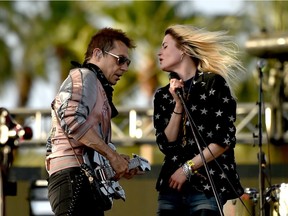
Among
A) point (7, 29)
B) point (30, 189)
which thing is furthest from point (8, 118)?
point (7, 29)

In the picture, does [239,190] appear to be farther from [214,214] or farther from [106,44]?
[106,44]

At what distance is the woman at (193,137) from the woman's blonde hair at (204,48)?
0.12 feet

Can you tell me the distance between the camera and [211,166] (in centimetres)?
730

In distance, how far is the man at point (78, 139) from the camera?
22.0 feet

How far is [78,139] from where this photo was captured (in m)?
6.68

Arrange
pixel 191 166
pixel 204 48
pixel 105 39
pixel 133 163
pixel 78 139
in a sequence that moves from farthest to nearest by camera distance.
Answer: pixel 204 48 → pixel 191 166 → pixel 105 39 → pixel 133 163 → pixel 78 139

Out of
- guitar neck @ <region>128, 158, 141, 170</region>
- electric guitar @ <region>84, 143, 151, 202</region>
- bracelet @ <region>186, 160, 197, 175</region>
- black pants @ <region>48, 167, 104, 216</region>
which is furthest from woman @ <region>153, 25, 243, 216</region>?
black pants @ <region>48, 167, 104, 216</region>

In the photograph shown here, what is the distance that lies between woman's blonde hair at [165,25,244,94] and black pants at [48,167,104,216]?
1.18 metres

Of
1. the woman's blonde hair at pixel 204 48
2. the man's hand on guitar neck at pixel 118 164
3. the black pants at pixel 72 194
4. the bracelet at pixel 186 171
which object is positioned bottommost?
the black pants at pixel 72 194

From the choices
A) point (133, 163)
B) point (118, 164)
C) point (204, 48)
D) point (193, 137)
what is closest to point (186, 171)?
point (193, 137)

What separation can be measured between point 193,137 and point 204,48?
0.60 metres

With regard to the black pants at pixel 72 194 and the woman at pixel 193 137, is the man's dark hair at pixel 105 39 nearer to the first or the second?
the woman at pixel 193 137

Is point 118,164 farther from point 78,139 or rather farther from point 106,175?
point 78,139

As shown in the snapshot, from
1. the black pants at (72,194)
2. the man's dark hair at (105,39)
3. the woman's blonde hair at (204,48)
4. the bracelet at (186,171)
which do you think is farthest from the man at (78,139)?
the woman's blonde hair at (204,48)
